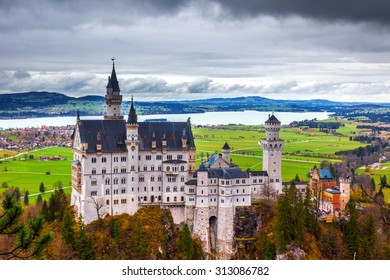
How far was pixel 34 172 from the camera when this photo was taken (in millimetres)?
41750

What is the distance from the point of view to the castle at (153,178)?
2483 centimetres

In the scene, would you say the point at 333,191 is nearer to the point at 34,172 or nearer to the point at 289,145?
the point at 34,172

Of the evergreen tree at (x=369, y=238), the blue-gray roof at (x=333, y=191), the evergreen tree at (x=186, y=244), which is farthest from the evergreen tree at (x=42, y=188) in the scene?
the evergreen tree at (x=369, y=238)

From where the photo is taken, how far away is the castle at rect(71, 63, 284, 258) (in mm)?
24828

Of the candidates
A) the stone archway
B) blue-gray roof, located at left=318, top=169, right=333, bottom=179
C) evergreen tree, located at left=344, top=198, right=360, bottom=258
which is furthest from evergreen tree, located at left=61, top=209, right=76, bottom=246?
blue-gray roof, located at left=318, top=169, right=333, bottom=179

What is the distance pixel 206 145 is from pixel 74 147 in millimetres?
30982

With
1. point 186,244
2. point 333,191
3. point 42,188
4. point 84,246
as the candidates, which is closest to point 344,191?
point 333,191

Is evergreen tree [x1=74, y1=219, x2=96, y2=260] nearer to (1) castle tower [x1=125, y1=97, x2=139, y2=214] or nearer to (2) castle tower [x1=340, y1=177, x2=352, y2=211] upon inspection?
(1) castle tower [x1=125, y1=97, x2=139, y2=214]

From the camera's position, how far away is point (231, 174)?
26109 mm

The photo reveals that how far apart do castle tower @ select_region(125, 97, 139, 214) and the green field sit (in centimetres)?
1092

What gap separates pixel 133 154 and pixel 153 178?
6.06ft

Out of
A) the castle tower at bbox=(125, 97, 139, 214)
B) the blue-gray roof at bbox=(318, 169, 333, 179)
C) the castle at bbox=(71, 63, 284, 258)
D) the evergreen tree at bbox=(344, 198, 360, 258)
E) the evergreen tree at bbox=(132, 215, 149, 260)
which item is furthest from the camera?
the blue-gray roof at bbox=(318, 169, 333, 179)

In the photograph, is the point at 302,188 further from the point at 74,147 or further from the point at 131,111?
the point at 74,147

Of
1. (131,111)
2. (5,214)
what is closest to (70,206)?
(131,111)
